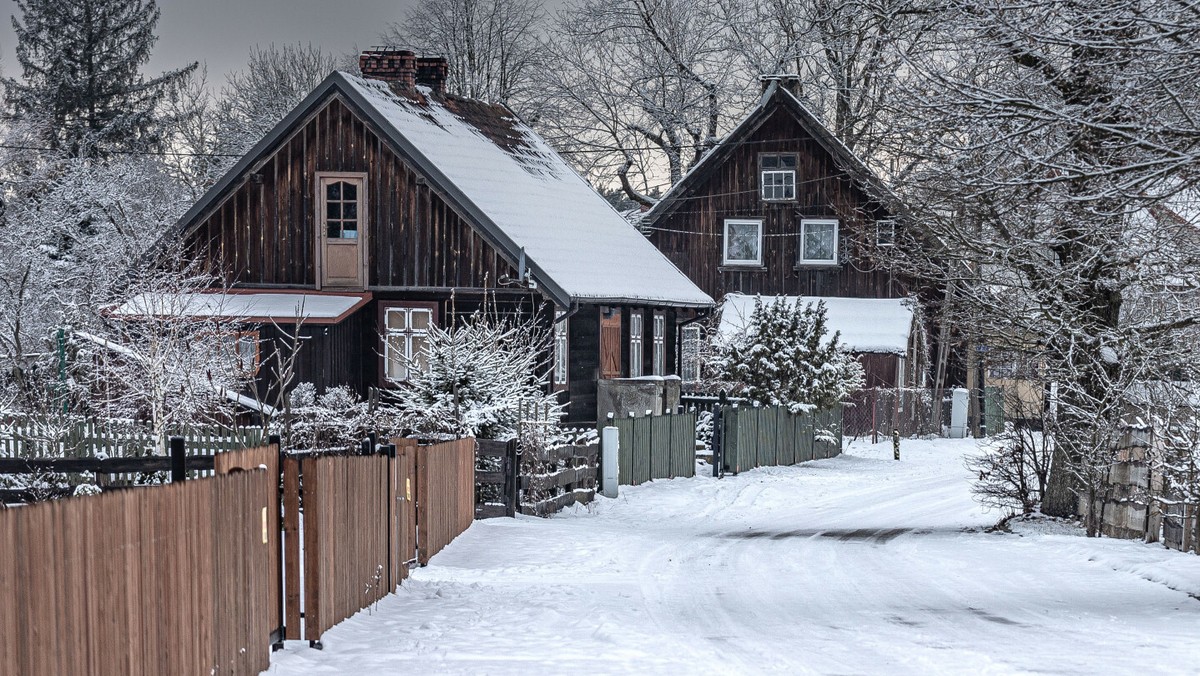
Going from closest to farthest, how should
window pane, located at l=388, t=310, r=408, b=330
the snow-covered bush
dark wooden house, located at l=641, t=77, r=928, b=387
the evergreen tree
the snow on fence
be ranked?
the snow on fence
the snow-covered bush
window pane, located at l=388, t=310, r=408, b=330
dark wooden house, located at l=641, t=77, r=928, b=387
the evergreen tree

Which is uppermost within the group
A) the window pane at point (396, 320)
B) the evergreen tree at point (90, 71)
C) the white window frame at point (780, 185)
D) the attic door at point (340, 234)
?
the evergreen tree at point (90, 71)

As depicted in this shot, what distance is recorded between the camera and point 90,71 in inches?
2149

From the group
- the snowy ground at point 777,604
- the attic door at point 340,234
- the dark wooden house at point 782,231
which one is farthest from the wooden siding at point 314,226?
the dark wooden house at point 782,231

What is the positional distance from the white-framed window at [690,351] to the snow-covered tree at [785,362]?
396 inches

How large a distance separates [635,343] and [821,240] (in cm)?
1419

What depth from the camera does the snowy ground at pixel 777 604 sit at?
9664 millimetres

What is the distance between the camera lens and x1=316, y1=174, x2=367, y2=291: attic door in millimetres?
29734

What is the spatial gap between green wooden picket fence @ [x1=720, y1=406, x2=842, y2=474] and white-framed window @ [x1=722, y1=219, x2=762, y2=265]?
38.9 feet

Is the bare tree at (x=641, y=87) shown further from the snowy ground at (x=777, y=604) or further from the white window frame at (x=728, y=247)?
the snowy ground at (x=777, y=604)

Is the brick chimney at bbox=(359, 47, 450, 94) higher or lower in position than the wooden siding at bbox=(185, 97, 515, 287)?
higher

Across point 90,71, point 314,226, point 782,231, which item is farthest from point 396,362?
point 90,71

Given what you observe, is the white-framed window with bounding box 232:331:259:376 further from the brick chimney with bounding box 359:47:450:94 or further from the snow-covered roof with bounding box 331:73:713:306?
the brick chimney with bounding box 359:47:450:94

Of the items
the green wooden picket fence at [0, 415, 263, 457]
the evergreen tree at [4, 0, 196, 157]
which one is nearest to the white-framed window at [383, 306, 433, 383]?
the green wooden picket fence at [0, 415, 263, 457]

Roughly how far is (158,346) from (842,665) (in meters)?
16.7
